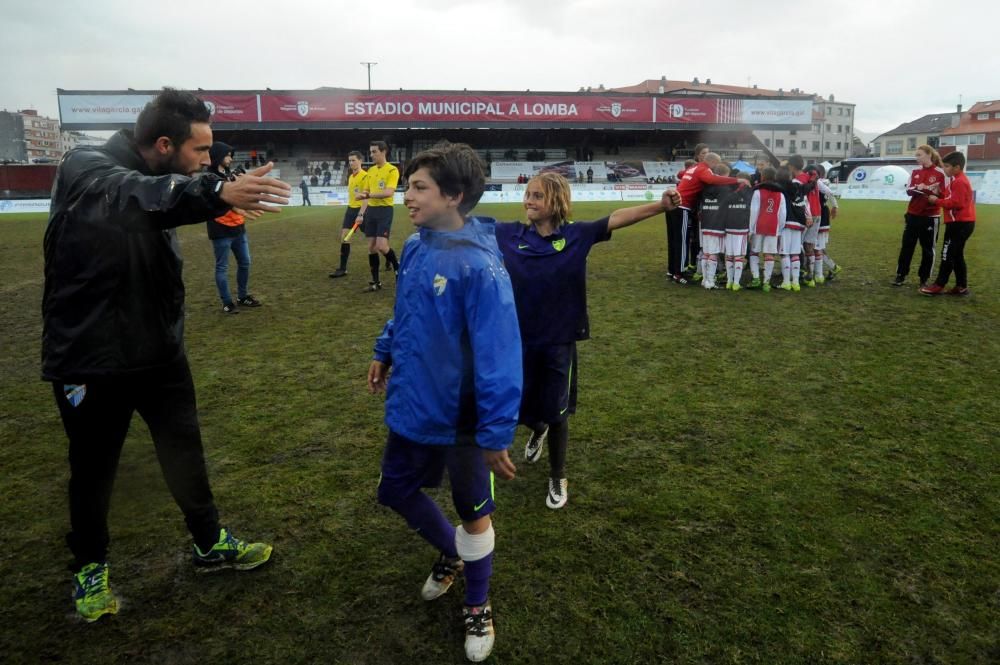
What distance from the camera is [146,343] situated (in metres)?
2.57

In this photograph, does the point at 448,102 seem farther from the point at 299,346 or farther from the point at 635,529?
the point at 635,529

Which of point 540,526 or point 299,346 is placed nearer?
point 540,526

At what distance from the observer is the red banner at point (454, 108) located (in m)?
43.1

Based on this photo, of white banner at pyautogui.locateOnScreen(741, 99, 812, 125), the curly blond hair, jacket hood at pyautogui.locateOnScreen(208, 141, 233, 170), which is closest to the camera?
the curly blond hair

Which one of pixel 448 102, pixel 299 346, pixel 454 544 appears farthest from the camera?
pixel 448 102

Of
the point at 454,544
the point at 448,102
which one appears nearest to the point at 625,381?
the point at 454,544

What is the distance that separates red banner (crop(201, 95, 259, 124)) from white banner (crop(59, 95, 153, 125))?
446cm

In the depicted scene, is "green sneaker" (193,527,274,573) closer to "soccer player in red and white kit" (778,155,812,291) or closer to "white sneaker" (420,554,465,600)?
"white sneaker" (420,554,465,600)

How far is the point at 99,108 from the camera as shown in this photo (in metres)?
41.9

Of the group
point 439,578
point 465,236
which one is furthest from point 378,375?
point 439,578

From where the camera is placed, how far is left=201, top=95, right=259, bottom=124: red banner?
138ft

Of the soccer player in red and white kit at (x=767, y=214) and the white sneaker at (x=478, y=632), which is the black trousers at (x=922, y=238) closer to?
the soccer player in red and white kit at (x=767, y=214)

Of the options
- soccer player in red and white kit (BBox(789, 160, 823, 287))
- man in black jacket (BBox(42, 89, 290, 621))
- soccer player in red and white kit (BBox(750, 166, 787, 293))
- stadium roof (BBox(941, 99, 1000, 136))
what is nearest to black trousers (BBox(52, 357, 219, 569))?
man in black jacket (BBox(42, 89, 290, 621))

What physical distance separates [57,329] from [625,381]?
4152mm
